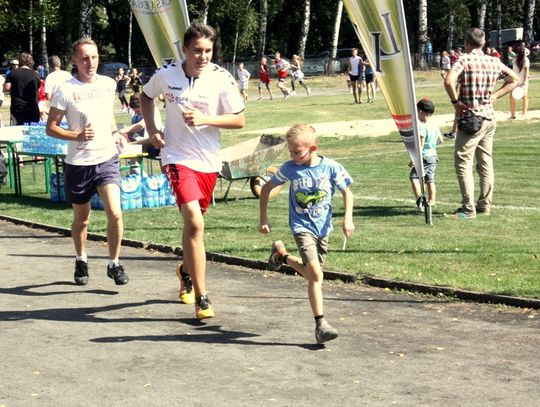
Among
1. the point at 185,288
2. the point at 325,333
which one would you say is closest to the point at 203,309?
the point at 185,288

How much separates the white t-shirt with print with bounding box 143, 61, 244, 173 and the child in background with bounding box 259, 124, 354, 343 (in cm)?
70

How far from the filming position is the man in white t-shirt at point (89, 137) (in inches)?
380

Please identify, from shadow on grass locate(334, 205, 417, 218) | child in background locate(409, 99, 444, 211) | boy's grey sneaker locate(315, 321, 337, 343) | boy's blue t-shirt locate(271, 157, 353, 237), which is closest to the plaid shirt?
child in background locate(409, 99, 444, 211)

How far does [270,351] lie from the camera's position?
7.43 m

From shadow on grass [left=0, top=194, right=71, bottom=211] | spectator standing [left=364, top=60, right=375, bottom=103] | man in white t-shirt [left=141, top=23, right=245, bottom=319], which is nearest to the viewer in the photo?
man in white t-shirt [left=141, top=23, right=245, bottom=319]

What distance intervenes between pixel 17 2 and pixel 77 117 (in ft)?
207

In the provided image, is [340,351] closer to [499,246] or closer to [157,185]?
[499,246]

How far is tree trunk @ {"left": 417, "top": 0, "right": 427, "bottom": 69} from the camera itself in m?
58.4

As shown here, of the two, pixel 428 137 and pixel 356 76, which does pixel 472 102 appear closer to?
pixel 428 137

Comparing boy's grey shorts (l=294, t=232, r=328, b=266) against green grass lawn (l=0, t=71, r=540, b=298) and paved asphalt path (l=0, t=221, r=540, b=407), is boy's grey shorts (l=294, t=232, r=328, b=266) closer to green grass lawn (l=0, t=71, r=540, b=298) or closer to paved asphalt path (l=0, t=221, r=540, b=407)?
paved asphalt path (l=0, t=221, r=540, b=407)

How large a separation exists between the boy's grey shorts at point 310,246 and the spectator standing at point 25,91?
14.6 metres

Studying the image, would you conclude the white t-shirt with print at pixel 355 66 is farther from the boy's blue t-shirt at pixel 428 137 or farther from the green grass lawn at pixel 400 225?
the boy's blue t-shirt at pixel 428 137

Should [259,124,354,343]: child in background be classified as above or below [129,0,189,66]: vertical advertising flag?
below

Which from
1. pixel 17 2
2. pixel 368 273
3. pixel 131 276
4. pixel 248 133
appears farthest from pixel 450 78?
pixel 17 2
